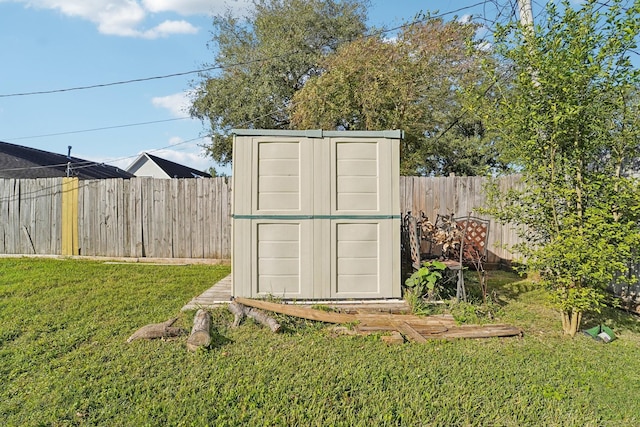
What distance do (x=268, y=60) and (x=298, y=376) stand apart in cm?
1098

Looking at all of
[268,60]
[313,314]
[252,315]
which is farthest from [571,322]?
[268,60]

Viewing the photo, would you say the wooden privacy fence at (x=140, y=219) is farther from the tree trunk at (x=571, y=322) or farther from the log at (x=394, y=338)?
the tree trunk at (x=571, y=322)

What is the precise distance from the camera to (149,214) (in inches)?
277

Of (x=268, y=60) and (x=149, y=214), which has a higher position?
(x=268, y=60)

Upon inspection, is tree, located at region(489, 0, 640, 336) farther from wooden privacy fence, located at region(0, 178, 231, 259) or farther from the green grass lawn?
wooden privacy fence, located at region(0, 178, 231, 259)

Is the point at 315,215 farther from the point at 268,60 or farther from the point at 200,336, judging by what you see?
the point at 268,60

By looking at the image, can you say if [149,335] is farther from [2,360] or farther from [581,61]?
[581,61]

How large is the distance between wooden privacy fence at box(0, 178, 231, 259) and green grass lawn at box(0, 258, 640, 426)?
3225mm

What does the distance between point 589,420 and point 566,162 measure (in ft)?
7.02

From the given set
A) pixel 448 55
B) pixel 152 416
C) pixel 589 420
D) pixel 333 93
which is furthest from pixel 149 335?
pixel 448 55

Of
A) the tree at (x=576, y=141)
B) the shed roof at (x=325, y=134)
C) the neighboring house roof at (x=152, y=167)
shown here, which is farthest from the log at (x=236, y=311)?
the neighboring house roof at (x=152, y=167)

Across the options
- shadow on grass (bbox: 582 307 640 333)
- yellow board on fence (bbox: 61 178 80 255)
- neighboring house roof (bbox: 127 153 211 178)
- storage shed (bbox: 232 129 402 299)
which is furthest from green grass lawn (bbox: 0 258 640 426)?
neighboring house roof (bbox: 127 153 211 178)

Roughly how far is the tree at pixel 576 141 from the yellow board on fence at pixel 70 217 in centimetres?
741

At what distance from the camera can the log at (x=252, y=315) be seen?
3238 mm
